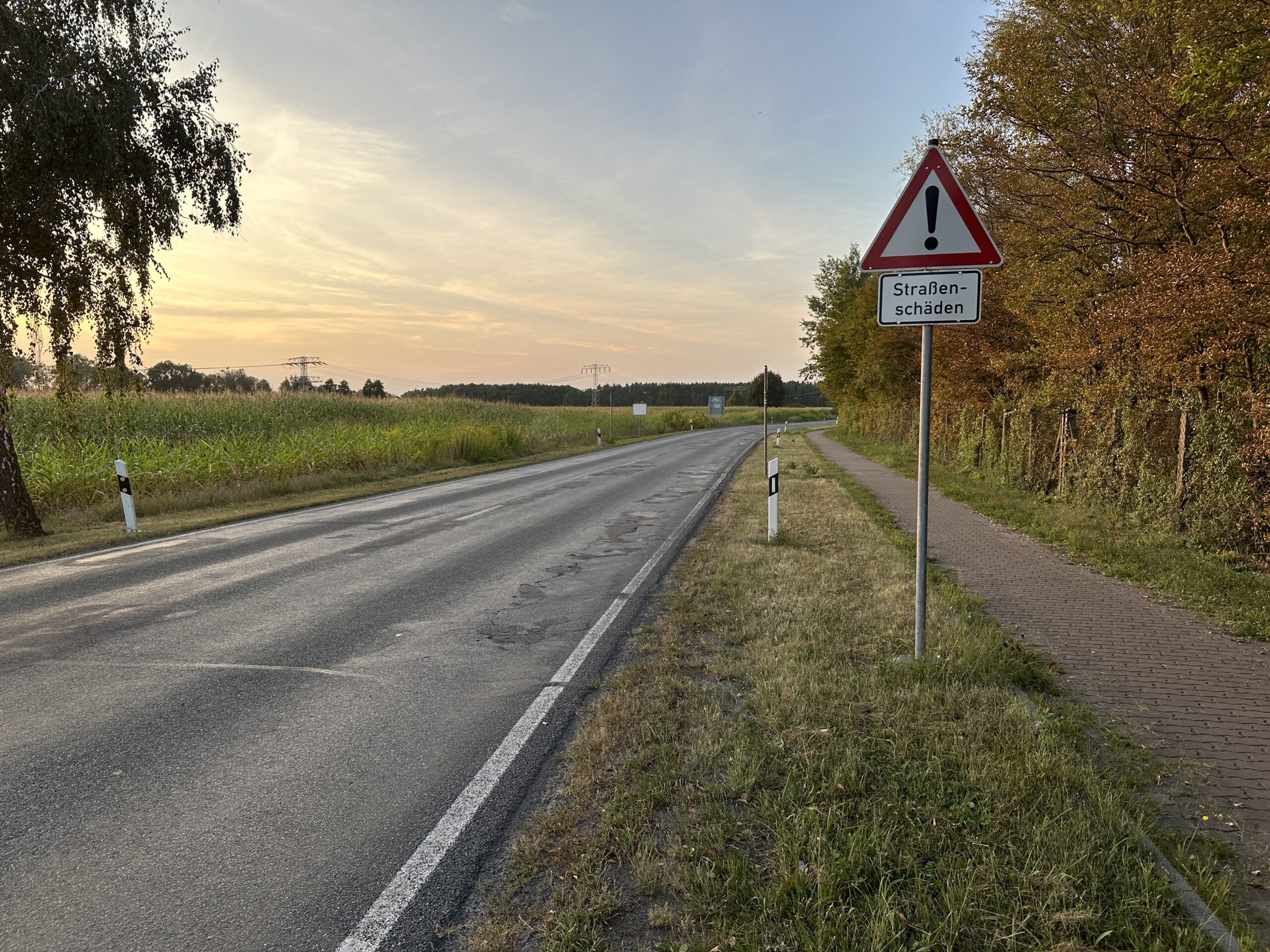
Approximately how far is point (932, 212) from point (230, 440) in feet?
68.0

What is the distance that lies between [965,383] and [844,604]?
13.9 metres

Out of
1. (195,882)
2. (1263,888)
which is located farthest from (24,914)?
(1263,888)

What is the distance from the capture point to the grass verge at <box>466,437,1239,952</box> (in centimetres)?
236

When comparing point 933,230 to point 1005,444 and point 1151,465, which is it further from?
point 1005,444

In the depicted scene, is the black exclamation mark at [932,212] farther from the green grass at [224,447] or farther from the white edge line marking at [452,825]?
the green grass at [224,447]

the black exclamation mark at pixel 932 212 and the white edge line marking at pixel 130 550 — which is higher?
the black exclamation mark at pixel 932 212

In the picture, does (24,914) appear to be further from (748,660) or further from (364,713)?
(748,660)

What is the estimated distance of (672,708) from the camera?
13.5 feet

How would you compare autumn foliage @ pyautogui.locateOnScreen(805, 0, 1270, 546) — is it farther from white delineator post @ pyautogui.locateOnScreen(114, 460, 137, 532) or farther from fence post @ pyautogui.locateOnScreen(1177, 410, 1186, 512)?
white delineator post @ pyautogui.locateOnScreen(114, 460, 137, 532)

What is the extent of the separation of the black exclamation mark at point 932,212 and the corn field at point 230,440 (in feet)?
40.7

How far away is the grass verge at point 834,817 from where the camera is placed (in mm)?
2359

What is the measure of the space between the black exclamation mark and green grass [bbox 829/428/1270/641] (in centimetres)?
417

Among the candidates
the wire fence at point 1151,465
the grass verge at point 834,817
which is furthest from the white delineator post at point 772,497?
the wire fence at point 1151,465

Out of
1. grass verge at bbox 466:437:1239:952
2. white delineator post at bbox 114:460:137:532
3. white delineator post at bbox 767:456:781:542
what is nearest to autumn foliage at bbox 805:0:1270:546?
white delineator post at bbox 767:456:781:542
